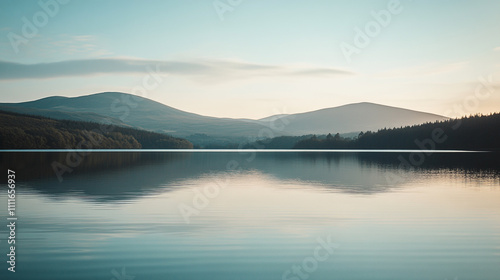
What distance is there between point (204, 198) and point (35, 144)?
608 feet

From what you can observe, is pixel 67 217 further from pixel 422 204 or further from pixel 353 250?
pixel 422 204

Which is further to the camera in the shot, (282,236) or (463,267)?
(282,236)

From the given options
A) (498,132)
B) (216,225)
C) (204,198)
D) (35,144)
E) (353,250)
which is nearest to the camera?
(353,250)

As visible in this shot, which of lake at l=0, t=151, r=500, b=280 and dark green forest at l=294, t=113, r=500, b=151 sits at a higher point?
dark green forest at l=294, t=113, r=500, b=151

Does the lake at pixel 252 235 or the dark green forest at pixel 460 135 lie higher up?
the dark green forest at pixel 460 135

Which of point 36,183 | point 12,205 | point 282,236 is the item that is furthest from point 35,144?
point 282,236

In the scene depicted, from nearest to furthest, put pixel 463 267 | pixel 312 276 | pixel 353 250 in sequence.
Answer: pixel 312 276 → pixel 463 267 → pixel 353 250

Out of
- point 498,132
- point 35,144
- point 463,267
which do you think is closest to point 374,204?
point 463,267

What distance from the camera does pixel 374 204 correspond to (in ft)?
78.7

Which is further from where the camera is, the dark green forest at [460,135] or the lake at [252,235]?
the dark green forest at [460,135]

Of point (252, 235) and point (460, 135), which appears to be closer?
point (252, 235)

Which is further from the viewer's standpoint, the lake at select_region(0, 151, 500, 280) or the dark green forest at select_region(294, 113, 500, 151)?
the dark green forest at select_region(294, 113, 500, 151)

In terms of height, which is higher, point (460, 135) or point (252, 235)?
point (460, 135)

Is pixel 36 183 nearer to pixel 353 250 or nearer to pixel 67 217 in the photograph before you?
pixel 67 217
